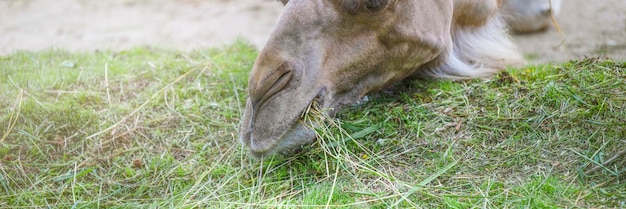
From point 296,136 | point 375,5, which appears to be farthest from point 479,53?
point 296,136

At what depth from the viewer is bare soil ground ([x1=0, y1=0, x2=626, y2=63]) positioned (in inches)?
184

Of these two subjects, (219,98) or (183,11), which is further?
(183,11)

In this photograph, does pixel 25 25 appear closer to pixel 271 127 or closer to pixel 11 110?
pixel 11 110

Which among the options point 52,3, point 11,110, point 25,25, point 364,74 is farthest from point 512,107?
point 52,3

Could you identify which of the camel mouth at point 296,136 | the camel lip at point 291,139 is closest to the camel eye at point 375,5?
the camel mouth at point 296,136

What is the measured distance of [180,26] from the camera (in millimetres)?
5688

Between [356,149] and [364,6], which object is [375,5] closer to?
[364,6]

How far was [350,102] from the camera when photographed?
3109 millimetres

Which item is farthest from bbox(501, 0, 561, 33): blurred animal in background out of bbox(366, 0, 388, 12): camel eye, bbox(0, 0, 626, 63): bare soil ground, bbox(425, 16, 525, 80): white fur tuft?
bbox(366, 0, 388, 12): camel eye

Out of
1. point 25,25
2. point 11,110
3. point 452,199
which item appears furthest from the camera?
point 25,25

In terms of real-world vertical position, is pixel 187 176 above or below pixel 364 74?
below

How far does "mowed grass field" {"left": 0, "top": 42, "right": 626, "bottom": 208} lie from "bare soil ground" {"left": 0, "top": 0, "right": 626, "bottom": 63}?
1313mm

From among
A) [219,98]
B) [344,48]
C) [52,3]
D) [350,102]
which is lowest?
[52,3]

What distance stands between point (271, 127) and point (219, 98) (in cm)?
98
